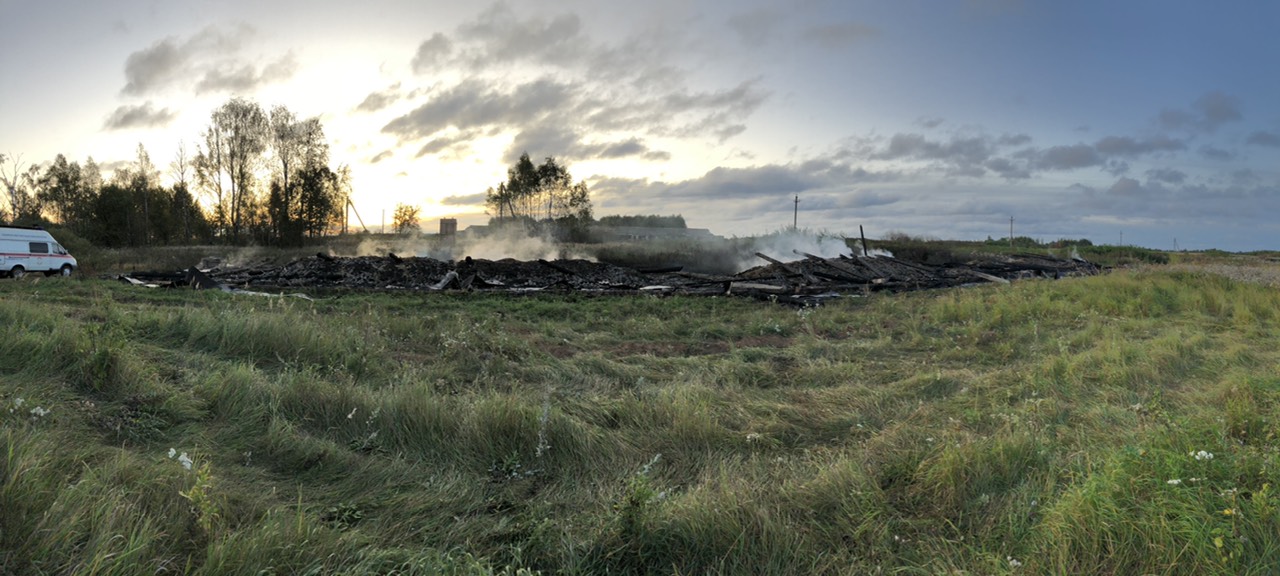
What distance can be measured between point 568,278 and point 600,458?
2066 centimetres

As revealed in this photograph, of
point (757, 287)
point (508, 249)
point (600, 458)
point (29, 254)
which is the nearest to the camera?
point (600, 458)

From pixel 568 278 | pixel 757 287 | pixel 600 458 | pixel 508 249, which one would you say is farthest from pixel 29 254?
pixel 600 458

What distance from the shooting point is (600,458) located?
187 inches

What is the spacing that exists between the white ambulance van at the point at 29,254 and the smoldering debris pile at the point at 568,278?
12.1 feet

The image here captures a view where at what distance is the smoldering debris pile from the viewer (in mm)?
21438

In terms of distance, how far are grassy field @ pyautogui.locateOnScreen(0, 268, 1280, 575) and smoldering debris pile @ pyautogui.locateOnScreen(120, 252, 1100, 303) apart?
41.8ft

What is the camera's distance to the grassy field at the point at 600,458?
295 cm

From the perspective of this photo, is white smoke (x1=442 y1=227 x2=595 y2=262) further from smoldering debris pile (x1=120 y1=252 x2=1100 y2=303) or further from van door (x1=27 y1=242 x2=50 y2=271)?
van door (x1=27 y1=242 x2=50 y2=271)

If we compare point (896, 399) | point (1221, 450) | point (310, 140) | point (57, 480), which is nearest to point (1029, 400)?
point (896, 399)

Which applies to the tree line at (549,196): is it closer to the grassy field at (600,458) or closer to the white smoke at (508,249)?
the white smoke at (508,249)

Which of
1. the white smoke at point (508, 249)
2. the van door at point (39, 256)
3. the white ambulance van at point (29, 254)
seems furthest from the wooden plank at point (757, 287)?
the van door at point (39, 256)

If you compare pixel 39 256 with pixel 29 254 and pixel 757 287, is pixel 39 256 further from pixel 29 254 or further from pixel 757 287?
pixel 757 287

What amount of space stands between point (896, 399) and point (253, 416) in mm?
6134

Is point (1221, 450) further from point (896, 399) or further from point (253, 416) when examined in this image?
point (253, 416)
